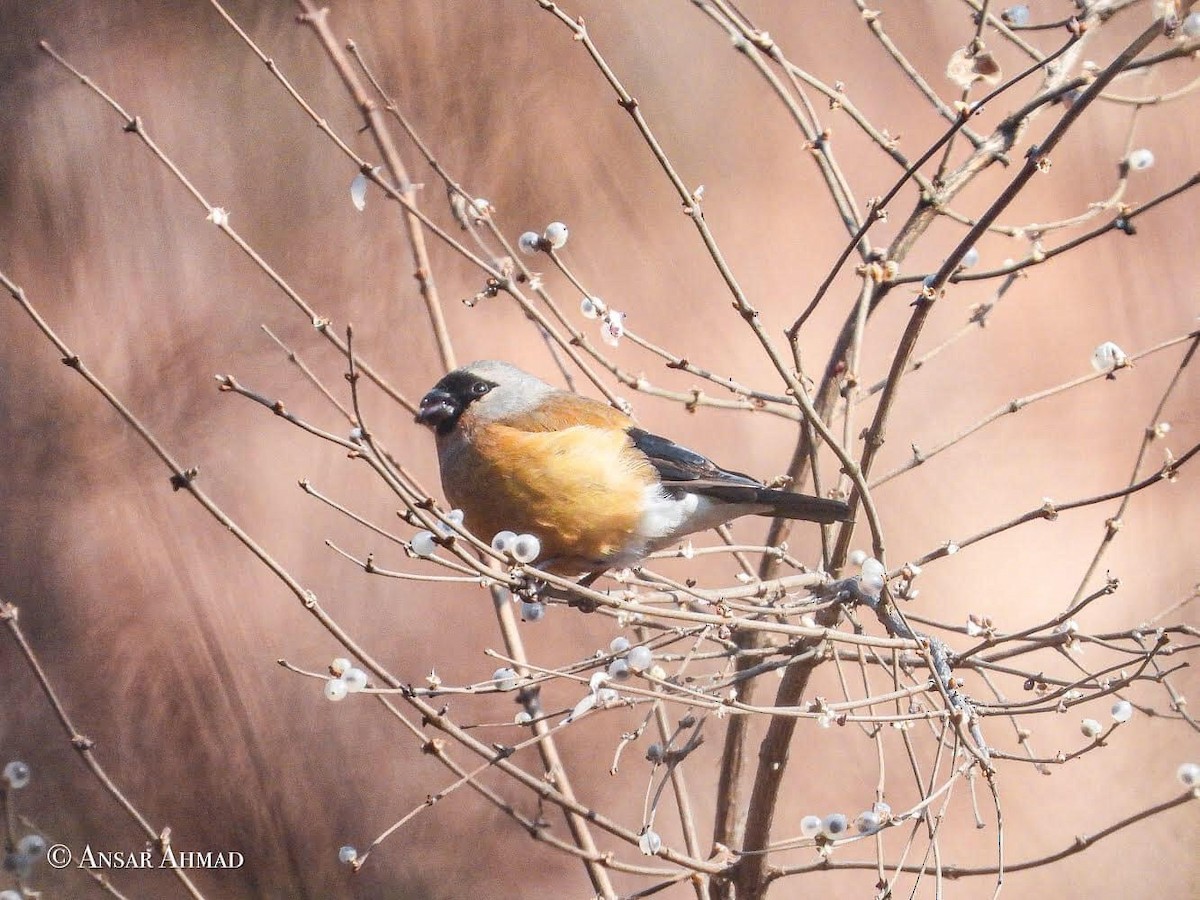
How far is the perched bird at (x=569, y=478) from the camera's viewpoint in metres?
2.46

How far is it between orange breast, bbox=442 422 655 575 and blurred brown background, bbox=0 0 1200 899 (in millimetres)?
1480

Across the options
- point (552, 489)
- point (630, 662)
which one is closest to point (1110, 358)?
point (630, 662)

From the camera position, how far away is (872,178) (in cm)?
429

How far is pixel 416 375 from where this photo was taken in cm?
407

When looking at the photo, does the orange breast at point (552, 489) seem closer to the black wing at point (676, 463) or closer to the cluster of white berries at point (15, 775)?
the black wing at point (676, 463)

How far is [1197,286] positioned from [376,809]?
3.62 metres

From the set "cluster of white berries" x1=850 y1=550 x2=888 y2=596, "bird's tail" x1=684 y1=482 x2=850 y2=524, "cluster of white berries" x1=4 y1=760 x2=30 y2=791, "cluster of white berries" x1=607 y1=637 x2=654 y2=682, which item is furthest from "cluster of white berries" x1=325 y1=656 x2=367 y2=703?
"bird's tail" x1=684 y1=482 x2=850 y2=524

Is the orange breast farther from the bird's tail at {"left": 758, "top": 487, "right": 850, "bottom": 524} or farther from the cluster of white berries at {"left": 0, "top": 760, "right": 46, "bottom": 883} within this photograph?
the cluster of white berries at {"left": 0, "top": 760, "right": 46, "bottom": 883}

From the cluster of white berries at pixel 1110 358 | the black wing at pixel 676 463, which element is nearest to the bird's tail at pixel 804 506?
the black wing at pixel 676 463

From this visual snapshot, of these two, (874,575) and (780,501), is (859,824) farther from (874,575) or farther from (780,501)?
(780,501)

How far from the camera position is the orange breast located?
245cm

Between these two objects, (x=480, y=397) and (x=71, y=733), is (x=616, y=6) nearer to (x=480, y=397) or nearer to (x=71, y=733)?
(x=480, y=397)

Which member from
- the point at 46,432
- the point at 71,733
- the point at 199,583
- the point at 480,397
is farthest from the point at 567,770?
the point at 71,733

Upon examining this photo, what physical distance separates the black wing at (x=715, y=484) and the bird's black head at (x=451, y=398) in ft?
1.28
